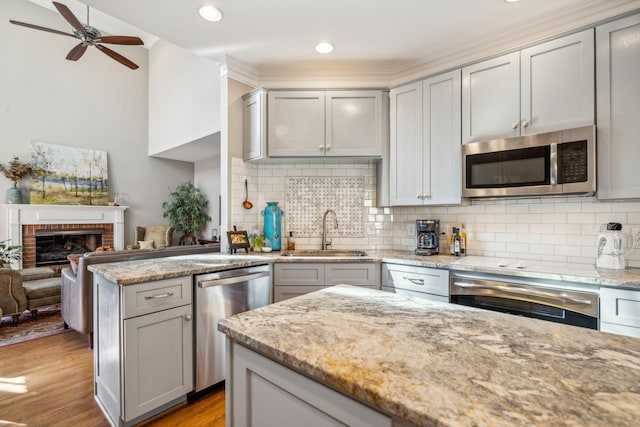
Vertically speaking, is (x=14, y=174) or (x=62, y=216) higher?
(x=14, y=174)

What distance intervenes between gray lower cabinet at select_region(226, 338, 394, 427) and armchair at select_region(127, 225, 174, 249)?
5382 mm

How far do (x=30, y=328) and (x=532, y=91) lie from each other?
17.0ft

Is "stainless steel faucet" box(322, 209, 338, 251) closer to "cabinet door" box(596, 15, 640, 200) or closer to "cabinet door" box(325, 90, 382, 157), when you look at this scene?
"cabinet door" box(325, 90, 382, 157)

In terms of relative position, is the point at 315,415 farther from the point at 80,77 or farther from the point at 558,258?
the point at 80,77

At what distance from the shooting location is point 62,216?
5.17m

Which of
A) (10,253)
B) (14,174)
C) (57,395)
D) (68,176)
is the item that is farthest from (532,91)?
(10,253)

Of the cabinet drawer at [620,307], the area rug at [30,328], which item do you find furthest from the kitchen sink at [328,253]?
the area rug at [30,328]

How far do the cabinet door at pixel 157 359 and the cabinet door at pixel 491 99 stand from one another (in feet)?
8.04

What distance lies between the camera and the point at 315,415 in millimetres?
732

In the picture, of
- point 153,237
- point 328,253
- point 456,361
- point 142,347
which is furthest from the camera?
point 153,237

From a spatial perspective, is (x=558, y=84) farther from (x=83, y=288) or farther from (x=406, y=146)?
(x=83, y=288)

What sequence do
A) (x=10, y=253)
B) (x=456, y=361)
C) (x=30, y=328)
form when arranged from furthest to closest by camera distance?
1. (x=10, y=253)
2. (x=30, y=328)
3. (x=456, y=361)

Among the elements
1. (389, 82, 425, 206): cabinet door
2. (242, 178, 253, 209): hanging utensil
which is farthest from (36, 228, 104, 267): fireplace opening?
(389, 82, 425, 206): cabinet door

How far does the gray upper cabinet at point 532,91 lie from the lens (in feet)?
6.31
